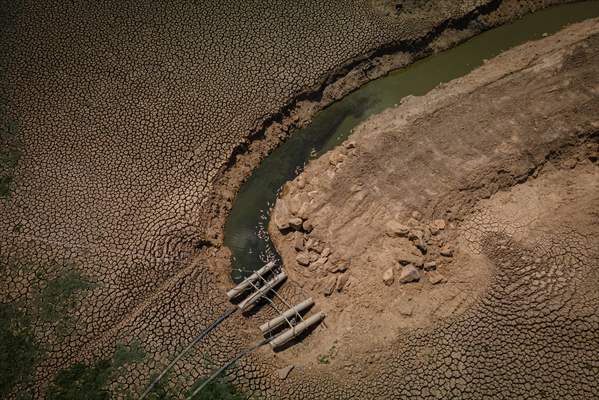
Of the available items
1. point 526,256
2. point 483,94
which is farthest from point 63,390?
point 483,94

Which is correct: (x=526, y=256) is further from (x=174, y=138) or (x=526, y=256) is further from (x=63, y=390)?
(x=63, y=390)

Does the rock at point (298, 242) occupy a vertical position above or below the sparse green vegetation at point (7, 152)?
below

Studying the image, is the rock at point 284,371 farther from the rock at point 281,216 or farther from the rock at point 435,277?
the rock at point 435,277

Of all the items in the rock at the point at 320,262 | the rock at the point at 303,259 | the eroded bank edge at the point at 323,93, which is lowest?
the rock at the point at 320,262

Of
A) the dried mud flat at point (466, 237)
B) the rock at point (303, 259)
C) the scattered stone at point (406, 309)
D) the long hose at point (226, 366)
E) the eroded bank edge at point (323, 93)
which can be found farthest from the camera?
the eroded bank edge at point (323, 93)

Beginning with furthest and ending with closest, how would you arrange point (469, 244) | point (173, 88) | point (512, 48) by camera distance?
point (512, 48) → point (173, 88) → point (469, 244)

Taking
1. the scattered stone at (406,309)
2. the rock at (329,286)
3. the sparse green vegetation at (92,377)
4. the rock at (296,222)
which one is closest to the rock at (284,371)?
the rock at (329,286)
